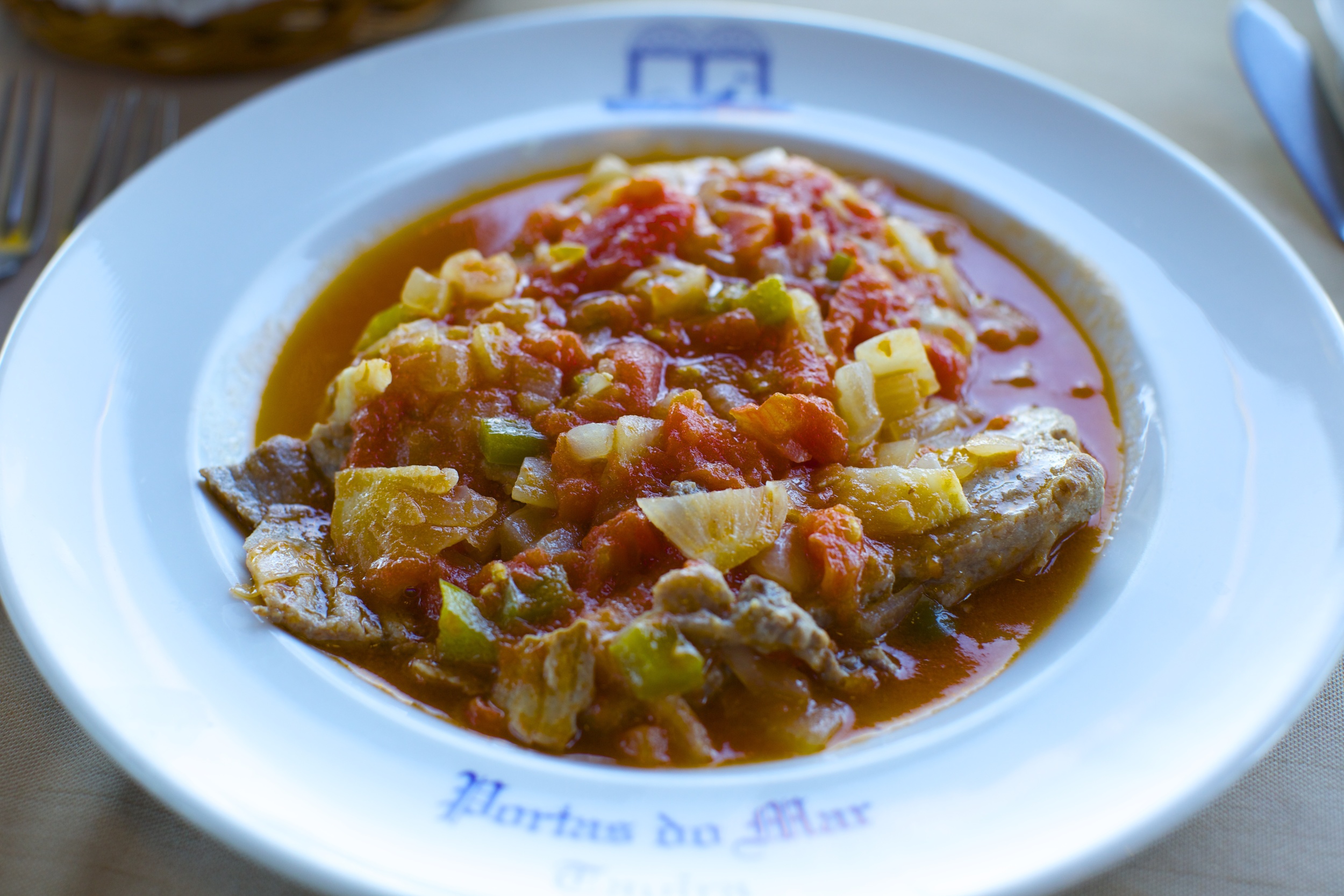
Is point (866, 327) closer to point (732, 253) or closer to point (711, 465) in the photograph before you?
point (732, 253)

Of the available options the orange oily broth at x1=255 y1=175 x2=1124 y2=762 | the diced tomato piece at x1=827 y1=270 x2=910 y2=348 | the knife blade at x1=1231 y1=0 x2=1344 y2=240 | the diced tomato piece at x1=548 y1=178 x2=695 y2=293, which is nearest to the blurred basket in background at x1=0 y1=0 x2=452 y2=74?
the orange oily broth at x1=255 y1=175 x2=1124 y2=762

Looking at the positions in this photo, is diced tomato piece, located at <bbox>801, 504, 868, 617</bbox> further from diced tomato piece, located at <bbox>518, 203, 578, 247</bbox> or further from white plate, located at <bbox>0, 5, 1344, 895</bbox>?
diced tomato piece, located at <bbox>518, 203, 578, 247</bbox>

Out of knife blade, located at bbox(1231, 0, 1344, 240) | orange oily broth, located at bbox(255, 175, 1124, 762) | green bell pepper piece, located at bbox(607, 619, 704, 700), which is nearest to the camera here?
green bell pepper piece, located at bbox(607, 619, 704, 700)

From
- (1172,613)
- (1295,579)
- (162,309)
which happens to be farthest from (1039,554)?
(162,309)

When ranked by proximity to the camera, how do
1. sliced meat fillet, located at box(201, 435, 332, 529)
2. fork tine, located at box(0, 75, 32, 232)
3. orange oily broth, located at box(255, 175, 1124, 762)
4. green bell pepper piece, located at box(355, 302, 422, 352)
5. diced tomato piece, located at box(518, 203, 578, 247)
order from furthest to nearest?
fork tine, located at box(0, 75, 32, 232), diced tomato piece, located at box(518, 203, 578, 247), green bell pepper piece, located at box(355, 302, 422, 352), sliced meat fillet, located at box(201, 435, 332, 529), orange oily broth, located at box(255, 175, 1124, 762)

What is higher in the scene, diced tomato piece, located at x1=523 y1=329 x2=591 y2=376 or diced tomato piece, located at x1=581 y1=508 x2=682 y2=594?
diced tomato piece, located at x1=523 y1=329 x2=591 y2=376

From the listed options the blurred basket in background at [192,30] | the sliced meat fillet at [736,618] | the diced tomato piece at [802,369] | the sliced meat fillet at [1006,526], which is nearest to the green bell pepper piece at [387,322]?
the diced tomato piece at [802,369]
